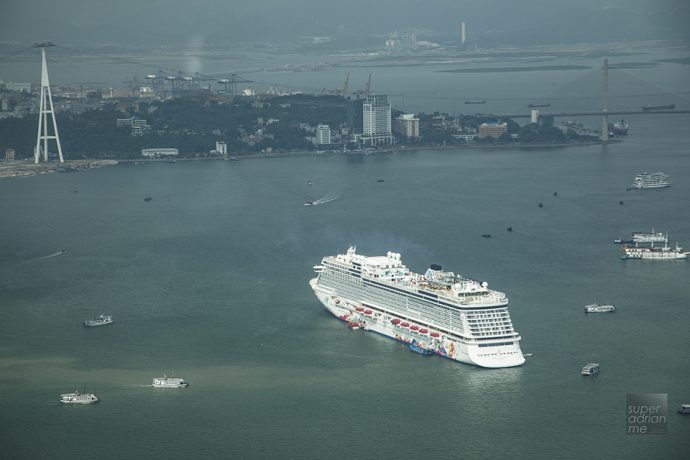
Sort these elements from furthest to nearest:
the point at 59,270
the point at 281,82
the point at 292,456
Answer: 1. the point at 281,82
2. the point at 59,270
3. the point at 292,456

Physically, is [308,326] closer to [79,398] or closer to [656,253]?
[79,398]

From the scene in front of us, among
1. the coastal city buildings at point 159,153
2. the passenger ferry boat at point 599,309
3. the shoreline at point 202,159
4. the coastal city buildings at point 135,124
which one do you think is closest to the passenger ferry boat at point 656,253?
the passenger ferry boat at point 599,309

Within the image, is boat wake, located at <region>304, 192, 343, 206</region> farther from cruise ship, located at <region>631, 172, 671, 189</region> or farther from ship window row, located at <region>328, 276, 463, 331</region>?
ship window row, located at <region>328, 276, 463, 331</region>

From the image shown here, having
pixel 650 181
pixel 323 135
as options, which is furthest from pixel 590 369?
pixel 323 135

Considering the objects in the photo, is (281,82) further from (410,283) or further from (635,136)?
(410,283)

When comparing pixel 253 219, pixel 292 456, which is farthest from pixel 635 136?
pixel 292 456

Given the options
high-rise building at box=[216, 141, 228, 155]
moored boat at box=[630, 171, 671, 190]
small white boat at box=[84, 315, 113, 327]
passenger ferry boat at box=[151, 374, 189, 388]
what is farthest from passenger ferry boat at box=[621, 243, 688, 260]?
high-rise building at box=[216, 141, 228, 155]

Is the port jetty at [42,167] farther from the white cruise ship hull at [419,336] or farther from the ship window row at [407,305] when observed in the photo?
the ship window row at [407,305]
